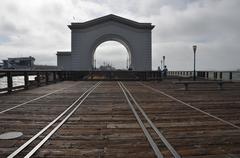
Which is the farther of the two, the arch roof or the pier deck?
the arch roof

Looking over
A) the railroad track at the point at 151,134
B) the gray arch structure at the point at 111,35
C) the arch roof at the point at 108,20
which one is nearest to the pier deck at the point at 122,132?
the railroad track at the point at 151,134

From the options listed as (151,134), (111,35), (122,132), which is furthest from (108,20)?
(151,134)

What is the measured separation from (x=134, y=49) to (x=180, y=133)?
130 ft

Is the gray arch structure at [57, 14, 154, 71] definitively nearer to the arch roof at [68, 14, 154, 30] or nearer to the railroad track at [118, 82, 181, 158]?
the arch roof at [68, 14, 154, 30]

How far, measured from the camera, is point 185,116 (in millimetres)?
7297

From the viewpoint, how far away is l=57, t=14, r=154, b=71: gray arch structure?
44.0 m

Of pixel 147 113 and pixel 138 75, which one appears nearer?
pixel 147 113

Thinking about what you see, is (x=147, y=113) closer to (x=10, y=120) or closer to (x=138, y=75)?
(x=10, y=120)

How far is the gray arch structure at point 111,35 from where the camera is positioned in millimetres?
43969

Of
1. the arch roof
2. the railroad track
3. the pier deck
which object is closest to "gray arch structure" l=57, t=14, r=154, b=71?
the arch roof

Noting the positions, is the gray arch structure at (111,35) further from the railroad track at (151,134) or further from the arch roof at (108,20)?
the railroad track at (151,134)

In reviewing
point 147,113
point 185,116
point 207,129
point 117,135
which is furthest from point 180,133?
point 147,113

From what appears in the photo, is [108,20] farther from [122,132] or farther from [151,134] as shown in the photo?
[151,134]

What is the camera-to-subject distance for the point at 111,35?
44625mm
